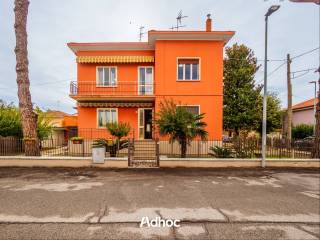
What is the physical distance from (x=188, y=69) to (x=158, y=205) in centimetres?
1175

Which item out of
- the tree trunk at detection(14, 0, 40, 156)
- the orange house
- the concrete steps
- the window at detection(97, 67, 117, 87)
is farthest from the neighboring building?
the tree trunk at detection(14, 0, 40, 156)

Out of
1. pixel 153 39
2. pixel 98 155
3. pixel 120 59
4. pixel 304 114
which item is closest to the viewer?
pixel 98 155

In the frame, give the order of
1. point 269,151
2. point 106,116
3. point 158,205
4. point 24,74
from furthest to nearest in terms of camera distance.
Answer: point 106,116
point 269,151
point 24,74
point 158,205

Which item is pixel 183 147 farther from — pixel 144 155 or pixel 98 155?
pixel 98 155

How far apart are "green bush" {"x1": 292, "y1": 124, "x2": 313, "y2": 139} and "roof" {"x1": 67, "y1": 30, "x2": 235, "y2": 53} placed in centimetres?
1884

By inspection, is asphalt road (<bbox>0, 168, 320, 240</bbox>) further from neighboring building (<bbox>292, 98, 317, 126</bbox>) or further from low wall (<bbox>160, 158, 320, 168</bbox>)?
neighboring building (<bbox>292, 98, 317, 126</bbox>)

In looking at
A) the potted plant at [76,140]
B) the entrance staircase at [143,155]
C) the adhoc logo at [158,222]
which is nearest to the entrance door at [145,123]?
the entrance staircase at [143,155]

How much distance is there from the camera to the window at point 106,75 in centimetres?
1582

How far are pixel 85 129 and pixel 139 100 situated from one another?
5092mm

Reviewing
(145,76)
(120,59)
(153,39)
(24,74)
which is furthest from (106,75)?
(24,74)

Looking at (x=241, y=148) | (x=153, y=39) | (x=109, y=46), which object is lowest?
(x=241, y=148)

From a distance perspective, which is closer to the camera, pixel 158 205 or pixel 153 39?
pixel 158 205

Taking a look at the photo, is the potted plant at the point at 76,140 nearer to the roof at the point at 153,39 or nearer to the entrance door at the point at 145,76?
the entrance door at the point at 145,76

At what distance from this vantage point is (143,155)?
38.0 feet
